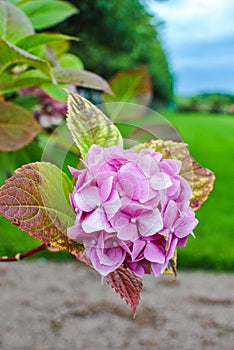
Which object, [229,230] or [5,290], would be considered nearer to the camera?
[5,290]

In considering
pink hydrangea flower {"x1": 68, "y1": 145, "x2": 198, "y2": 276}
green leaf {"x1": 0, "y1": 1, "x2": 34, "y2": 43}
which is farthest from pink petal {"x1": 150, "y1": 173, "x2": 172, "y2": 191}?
green leaf {"x1": 0, "y1": 1, "x2": 34, "y2": 43}

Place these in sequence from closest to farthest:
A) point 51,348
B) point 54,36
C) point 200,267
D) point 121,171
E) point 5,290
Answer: point 121,171
point 54,36
point 51,348
point 5,290
point 200,267

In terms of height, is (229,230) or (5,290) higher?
(5,290)

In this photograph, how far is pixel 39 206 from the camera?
34 cm

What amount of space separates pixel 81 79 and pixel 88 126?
7.4 inches

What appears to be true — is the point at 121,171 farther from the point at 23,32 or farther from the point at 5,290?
the point at 5,290

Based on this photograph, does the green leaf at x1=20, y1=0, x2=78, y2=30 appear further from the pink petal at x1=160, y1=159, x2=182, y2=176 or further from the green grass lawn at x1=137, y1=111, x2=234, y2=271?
the green grass lawn at x1=137, y1=111, x2=234, y2=271

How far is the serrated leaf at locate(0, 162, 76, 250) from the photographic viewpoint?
345mm

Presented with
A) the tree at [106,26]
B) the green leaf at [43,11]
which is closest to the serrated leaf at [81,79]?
the green leaf at [43,11]

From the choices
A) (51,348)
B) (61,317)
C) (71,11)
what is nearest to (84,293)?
(61,317)

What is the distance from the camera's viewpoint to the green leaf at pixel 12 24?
1.94ft

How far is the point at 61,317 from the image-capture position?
113 inches

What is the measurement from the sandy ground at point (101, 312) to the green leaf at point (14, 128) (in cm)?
195

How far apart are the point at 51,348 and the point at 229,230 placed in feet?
7.41
